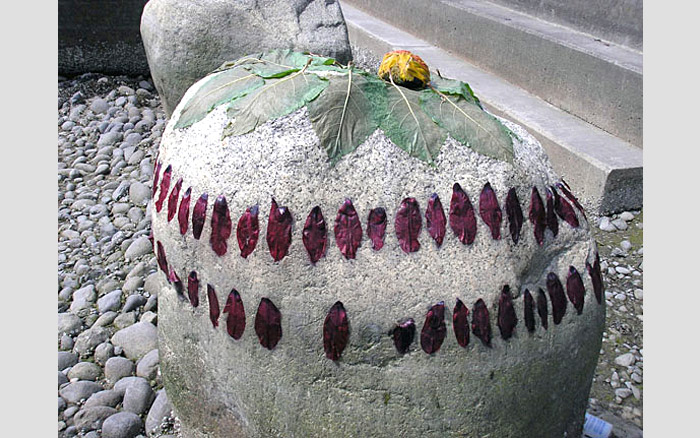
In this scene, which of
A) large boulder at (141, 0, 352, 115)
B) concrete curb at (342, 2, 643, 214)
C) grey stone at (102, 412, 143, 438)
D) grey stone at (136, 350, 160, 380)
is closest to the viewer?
grey stone at (102, 412, 143, 438)

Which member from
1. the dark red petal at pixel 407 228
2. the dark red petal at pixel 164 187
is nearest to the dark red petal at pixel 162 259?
the dark red petal at pixel 164 187

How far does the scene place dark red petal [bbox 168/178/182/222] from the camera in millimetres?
1920

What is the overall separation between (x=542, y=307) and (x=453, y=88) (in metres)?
0.67

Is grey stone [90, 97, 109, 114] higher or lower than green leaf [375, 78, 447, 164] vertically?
lower

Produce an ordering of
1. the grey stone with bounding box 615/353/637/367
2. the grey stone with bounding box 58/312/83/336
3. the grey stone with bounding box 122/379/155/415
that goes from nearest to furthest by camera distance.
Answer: the grey stone with bounding box 122/379/155/415
the grey stone with bounding box 615/353/637/367
the grey stone with bounding box 58/312/83/336

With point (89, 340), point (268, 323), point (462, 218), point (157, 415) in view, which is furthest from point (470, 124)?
point (89, 340)

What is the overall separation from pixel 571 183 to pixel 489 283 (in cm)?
245

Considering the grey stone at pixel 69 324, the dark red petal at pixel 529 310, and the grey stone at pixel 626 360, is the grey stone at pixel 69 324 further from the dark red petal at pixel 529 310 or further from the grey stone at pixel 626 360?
the grey stone at pixel 626 360

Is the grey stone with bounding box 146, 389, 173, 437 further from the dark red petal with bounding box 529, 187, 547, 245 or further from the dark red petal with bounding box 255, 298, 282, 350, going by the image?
the dark red petal with bounding box 529, 187, 547, 245

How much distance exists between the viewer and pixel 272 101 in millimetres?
1827

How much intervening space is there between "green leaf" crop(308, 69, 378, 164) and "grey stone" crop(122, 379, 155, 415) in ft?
4.87

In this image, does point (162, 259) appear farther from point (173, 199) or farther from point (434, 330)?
point (434, 330)

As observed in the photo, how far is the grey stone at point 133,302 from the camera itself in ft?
10.7

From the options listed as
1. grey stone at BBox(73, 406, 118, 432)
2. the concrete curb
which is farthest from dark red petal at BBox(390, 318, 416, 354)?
the concrete curb
